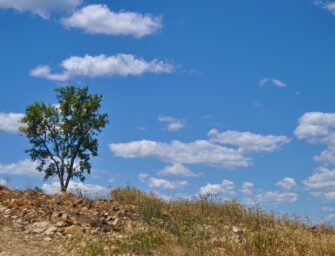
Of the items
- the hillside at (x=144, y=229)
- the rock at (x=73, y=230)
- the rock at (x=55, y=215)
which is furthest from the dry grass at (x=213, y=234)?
the rock at (x=55, y=215)

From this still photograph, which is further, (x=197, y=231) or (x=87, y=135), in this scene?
(x=87, y=135)

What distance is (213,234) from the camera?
12.3 m

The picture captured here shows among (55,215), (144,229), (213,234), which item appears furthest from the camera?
(55,215)

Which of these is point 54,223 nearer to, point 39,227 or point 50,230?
point 39,227

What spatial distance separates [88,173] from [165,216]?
974 inches

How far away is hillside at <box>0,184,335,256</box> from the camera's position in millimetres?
10797

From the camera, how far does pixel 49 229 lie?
1331cm

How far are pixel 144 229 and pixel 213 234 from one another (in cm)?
161

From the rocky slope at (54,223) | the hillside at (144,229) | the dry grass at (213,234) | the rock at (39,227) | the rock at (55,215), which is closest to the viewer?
the dry grass at (213,234)

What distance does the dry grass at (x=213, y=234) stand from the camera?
1042 cm

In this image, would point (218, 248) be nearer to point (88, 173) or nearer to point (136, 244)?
point (136, 244)

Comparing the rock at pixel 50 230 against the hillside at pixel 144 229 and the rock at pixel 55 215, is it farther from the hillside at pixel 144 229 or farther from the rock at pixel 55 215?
the rock at pixel 55 215

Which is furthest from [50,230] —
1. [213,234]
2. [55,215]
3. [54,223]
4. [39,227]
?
[213,234]

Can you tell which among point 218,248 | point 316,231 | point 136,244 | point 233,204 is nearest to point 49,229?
point 136,244
